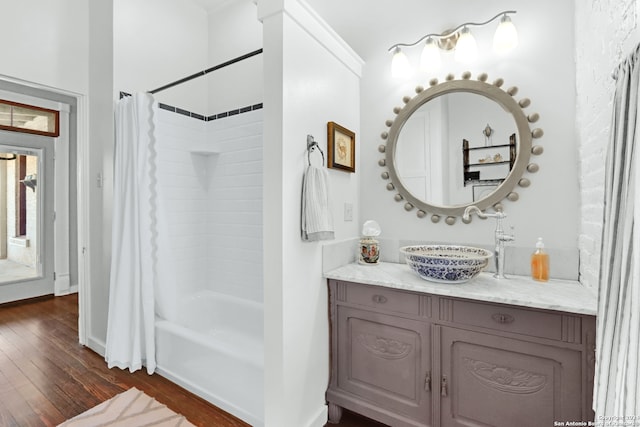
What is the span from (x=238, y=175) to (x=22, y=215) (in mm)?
3429

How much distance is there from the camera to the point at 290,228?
154 centimetres

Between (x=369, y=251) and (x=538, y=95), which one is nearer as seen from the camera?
(x=538, y=95)

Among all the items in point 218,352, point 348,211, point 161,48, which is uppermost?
point 161,48

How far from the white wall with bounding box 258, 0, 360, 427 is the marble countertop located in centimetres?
30

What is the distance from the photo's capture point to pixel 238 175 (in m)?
2.70

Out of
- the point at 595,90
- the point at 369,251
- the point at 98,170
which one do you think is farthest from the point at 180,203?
the point at 595,90

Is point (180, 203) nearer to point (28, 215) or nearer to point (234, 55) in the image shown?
point (234, 55)

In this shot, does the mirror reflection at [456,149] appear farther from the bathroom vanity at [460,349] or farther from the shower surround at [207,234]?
the shower surround at [207,234]

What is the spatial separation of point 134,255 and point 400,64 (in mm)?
2297

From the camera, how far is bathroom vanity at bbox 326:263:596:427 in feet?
4.02

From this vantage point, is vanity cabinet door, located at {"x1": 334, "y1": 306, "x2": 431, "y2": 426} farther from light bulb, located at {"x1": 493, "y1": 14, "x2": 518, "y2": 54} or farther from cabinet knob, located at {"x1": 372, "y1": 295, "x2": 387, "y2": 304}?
light bulb, located at {"x1": 493, "y1": 14, "x2": 518, "y2": 54}

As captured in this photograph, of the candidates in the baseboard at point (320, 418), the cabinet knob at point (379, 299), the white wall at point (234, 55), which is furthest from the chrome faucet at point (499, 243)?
the white wall at point (234, 55)

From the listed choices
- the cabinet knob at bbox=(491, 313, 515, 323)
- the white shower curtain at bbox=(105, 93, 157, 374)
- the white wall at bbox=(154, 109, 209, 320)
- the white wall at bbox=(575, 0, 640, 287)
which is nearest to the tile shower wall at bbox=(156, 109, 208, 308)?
the white wall at bbox=(154, 109, 209, 320)

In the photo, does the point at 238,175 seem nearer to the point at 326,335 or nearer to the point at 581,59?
the point at 326,335
